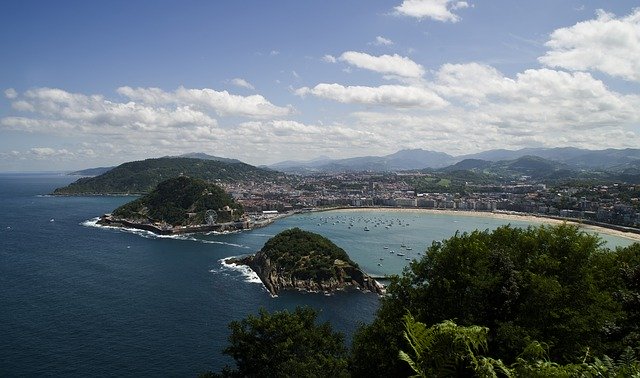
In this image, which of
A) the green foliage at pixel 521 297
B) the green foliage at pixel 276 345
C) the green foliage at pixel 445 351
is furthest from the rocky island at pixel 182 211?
the green foliage at pixel 445 351

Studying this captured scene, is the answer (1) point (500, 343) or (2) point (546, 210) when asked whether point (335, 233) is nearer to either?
(2) point (546, 210)

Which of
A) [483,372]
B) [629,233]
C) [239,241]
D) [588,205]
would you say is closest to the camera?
[483,372]

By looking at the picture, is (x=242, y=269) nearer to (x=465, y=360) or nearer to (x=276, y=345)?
(x=276, y=345)

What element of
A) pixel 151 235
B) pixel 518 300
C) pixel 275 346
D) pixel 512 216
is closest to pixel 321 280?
pixel 275 346

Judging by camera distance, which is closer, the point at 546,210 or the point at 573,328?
the point at 573,328

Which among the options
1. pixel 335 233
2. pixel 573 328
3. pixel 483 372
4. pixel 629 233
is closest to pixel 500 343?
pixel 573 328

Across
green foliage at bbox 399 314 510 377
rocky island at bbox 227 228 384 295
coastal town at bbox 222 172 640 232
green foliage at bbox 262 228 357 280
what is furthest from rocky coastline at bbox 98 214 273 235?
green foliage at bbox 399 314 510 377

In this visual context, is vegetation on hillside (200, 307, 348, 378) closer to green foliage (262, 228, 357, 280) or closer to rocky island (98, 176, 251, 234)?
green foliage (262, 228, 357, 280)

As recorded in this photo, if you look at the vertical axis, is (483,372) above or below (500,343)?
above
